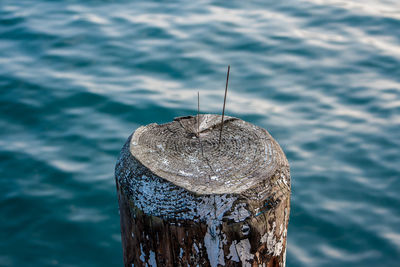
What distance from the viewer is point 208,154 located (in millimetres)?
1922

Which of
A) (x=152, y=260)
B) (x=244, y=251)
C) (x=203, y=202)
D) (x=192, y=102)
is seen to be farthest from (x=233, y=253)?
(x=192, y=102)


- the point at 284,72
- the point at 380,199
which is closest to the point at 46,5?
the point at 284,72

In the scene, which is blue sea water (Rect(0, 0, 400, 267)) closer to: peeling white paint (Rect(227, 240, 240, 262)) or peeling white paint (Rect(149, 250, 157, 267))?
peeling white paint (Rect(149, 250, 157, 267))

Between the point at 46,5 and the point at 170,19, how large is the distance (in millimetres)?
2501

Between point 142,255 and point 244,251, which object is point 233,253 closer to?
point 244,251

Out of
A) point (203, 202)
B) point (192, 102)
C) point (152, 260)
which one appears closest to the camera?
point (203, 202)

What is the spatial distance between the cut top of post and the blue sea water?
249 centimetres

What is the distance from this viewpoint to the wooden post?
1681mm

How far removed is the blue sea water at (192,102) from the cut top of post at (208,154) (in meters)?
2.49

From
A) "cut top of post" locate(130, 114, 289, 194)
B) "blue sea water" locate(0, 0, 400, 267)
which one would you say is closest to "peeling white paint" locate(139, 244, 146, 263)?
"cut top of post" locate(130, 114, 289, 194)

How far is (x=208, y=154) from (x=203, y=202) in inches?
11.6

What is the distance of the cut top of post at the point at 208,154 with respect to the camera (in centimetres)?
177

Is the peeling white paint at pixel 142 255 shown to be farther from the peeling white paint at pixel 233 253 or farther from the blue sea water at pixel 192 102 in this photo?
the blue sea water at pixel 192 102

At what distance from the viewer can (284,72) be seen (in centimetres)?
665
